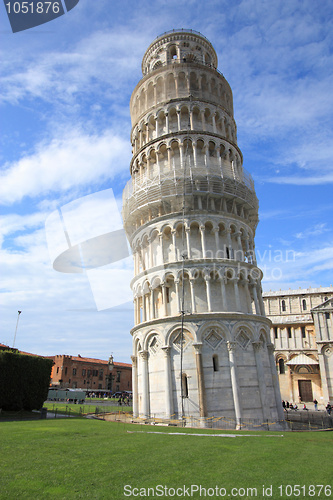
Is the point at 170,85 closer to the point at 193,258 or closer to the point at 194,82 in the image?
the point at 194,82

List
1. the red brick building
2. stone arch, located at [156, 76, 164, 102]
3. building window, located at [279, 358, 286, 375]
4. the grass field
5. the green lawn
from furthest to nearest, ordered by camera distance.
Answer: the red brick building < building window, located at [279, 358, 286, 375] < stone arch, located at [156, 76, 164, 102] < the green lawn < the grass field

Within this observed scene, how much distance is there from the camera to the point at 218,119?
3666 centimetres

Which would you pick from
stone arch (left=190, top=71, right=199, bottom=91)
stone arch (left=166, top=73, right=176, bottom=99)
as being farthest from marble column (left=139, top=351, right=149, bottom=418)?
stone arch (left=190, top=71, right=199, bottom=91)

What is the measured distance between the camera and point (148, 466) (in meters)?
10.7

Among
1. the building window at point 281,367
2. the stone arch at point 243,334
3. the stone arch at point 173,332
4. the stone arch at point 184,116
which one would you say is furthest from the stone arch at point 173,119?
the building window at point 281,367

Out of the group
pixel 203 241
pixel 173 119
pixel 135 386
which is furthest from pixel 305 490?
pixel 173 119

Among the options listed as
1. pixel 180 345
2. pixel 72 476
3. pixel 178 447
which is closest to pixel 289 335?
pixel 180 345

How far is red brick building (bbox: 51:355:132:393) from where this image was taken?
79.8 metres

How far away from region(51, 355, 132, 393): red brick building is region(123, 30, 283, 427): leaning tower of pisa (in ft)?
163

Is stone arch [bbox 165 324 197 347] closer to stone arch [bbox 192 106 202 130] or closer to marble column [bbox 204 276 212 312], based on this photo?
marble column [bbox 204 276 212 312]

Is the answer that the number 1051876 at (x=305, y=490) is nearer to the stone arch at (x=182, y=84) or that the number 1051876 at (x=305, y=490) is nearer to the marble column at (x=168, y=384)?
the marble column at (x=168, y=384)

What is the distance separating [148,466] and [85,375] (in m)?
80.7

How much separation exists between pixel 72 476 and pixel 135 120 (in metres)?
36.6

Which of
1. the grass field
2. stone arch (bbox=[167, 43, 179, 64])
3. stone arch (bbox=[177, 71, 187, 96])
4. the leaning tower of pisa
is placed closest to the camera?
the grass field
